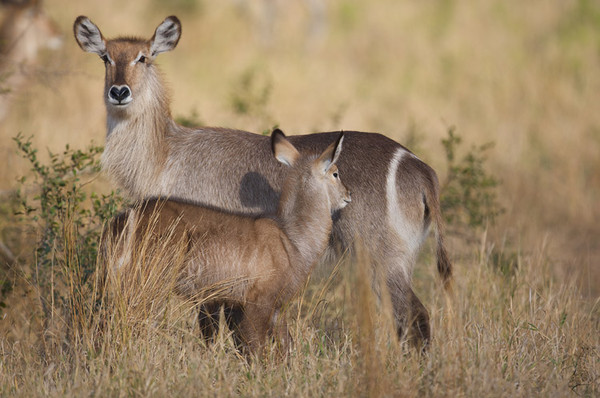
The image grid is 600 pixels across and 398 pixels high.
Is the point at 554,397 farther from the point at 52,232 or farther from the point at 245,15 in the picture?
the point at 245,15

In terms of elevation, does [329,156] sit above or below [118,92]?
below

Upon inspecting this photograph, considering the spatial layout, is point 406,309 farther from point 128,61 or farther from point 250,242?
point 128,61

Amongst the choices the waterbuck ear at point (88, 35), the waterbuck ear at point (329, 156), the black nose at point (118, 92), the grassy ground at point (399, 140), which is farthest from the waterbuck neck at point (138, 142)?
the waterbuck ear at point (329, 156)

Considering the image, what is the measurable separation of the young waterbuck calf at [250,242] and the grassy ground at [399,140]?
20 cm

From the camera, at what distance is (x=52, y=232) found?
4973 millimetres

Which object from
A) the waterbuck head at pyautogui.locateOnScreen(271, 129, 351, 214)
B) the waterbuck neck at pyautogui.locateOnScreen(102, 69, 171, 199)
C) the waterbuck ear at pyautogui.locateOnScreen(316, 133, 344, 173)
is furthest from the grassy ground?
the waterbuck neck at pyautogui.locateOnScreen(102, 69, 171, 199)

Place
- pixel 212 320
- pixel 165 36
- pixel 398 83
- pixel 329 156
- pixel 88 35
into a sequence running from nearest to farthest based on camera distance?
pixel 329 156 < pixel 212 320 < pixel 88 35 < pixel 165 36 < pixel 398 83

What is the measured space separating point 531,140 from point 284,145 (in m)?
6.81

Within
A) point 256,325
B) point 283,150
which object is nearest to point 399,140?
point 283,150

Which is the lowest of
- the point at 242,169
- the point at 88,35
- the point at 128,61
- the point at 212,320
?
the point at 212,320

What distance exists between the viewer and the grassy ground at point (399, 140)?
3693 millimetres

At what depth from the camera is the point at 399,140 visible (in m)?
9.86

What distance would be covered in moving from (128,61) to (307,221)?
156 cm

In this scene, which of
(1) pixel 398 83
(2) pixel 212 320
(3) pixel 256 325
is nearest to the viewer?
(3) pixel 256 325
